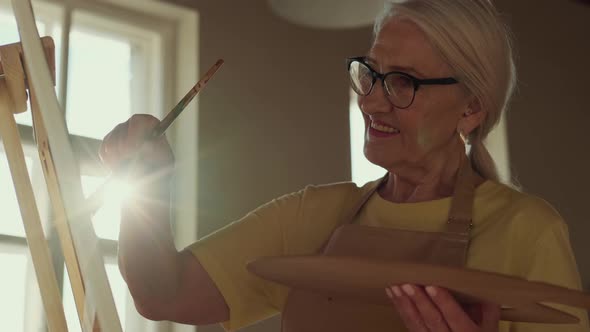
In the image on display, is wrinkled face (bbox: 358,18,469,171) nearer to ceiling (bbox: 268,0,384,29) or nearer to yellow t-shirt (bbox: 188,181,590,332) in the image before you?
yellow t-shirt (bbox: 188,181,590,332)

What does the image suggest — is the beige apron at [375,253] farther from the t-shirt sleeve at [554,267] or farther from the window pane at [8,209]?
the window pane at [8,209]

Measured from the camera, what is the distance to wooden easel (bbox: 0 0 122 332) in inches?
31.1

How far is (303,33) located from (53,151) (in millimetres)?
2896

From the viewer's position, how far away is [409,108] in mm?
1500

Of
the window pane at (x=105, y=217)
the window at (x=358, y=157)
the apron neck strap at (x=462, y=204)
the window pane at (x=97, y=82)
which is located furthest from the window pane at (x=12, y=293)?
the apron neck strap at (x=462, y=204)

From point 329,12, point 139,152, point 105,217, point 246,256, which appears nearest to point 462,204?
point 246,256

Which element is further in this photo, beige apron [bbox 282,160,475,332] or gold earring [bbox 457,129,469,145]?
gold earring [bbox 457,129,469,145]

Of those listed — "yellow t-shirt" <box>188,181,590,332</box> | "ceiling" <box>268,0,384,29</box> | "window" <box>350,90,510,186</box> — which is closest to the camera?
"yellow t-shirt" <box>188,181,590,332</box>

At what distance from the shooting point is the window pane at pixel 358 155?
3861 mm

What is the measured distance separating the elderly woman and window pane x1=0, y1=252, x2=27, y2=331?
1.63 metres

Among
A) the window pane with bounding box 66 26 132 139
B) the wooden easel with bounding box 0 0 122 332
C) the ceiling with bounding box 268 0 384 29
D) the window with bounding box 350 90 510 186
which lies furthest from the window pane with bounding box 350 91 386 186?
the wooden easel with bounding box 0 0 122 332

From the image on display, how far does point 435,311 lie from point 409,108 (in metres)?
0.46

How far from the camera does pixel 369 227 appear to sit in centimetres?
150

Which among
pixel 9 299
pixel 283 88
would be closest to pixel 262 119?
pixel 283 88
